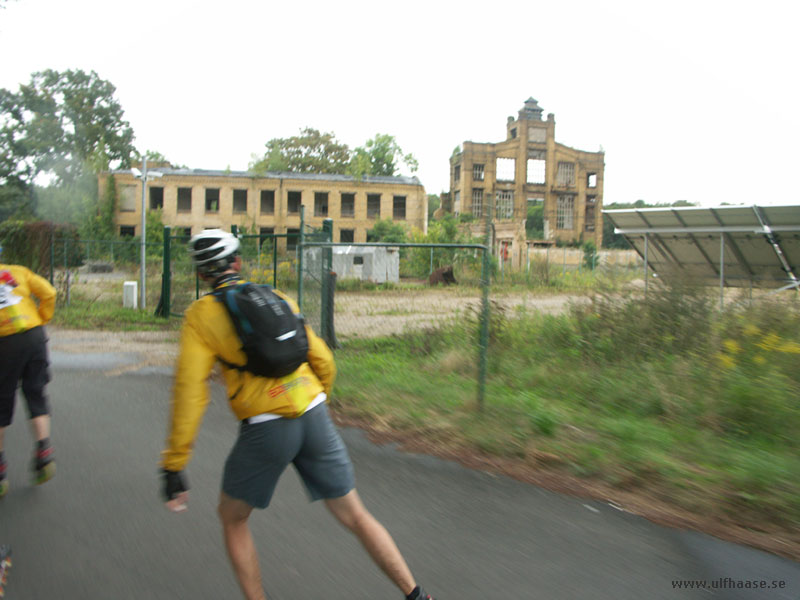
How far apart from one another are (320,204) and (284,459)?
55318 mm

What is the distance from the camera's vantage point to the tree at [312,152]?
72125 mm

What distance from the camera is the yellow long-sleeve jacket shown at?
2766 mm

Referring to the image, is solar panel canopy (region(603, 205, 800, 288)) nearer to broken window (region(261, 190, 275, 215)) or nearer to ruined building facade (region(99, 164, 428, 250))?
ruined building facade (region(99, 164, 428, 250))

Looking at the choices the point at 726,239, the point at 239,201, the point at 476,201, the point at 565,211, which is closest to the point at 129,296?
the point at 726,239

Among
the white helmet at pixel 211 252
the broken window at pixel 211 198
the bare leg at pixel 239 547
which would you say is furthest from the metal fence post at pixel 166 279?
the broken window at pixel 211 198

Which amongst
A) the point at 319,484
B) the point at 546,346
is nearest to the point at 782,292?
the point at 546,346

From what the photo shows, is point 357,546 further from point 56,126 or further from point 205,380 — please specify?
point 56,126

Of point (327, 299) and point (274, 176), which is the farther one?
point (274, 176)

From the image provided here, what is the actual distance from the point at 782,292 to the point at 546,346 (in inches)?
118

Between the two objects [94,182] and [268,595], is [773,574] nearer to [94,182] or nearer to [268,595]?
[268,595]

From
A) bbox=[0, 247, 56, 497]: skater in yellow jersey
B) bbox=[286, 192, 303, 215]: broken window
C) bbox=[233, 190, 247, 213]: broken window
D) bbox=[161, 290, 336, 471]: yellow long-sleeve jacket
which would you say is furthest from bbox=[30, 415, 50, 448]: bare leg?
bbox=[233, 190, 247, 213]: broken window

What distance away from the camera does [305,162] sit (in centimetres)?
7238

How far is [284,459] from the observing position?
2.77 meters

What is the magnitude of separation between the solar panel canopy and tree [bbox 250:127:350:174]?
5931 centimetres
